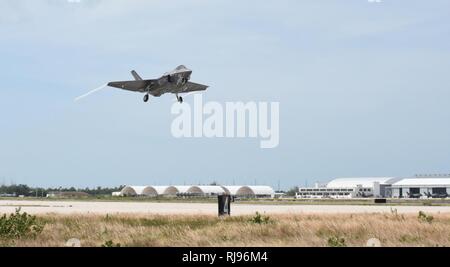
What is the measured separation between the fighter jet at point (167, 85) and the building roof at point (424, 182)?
123250 millimetres

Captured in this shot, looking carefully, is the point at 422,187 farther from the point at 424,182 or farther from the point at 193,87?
the point at 193,87

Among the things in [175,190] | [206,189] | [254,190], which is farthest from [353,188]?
[175,190]

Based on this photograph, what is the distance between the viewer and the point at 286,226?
26234mm

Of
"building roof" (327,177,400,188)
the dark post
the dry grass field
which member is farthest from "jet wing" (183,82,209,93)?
"building roof" (327,177,400,188)

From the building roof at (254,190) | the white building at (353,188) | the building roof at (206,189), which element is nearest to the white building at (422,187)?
the white building at (353,188)

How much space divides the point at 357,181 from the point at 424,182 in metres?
27.7

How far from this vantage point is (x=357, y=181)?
18488 cm

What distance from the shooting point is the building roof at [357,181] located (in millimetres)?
174625

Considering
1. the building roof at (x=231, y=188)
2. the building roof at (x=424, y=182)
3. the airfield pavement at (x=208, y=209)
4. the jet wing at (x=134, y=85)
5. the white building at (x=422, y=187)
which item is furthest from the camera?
the building roof at (x=231, y=188)

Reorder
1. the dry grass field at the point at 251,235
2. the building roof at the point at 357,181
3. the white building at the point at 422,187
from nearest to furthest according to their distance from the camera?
the dry grass field at the point at 251,235, the white building at the point at 422,187, the building roof at the point at 357,181

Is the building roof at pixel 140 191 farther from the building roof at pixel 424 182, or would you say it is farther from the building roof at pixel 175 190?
the building roof at pixel 424 182

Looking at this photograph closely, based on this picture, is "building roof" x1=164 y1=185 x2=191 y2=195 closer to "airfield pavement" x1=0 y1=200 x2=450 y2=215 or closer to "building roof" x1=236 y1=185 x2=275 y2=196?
"building roof" x1=236 y1=185 x2=275 y2=196
